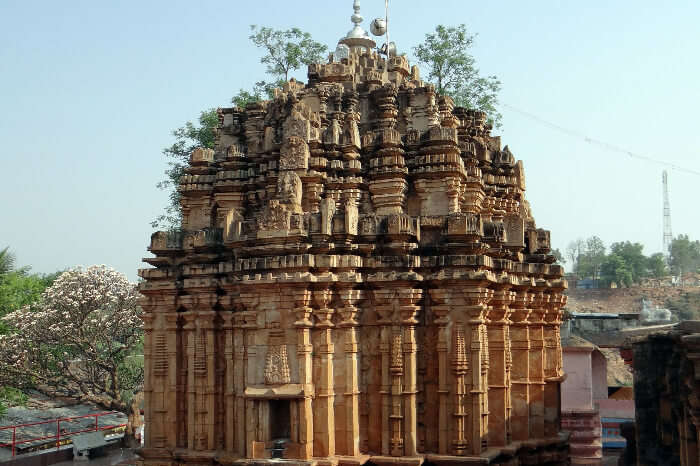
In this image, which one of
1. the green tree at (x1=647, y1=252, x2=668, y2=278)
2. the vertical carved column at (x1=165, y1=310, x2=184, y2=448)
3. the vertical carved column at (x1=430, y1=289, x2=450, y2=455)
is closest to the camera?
the vertical carved column at (x1=430, y1=289, x2=450, y2=455)

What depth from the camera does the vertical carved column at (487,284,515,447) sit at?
12164 mm

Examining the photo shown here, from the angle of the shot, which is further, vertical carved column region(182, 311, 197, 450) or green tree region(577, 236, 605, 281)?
green tree region(577, 236, 605, 281)

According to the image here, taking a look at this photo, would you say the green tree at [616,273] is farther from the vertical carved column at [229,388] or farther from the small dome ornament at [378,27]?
the vertical carved column at [229,388]

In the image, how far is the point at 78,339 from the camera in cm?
2316

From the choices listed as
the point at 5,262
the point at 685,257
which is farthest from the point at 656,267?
the point at 5,262

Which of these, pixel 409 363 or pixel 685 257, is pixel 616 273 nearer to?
pixel 685 257

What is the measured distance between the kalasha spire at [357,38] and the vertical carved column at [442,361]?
8103 millimetres

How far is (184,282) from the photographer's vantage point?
13.0m

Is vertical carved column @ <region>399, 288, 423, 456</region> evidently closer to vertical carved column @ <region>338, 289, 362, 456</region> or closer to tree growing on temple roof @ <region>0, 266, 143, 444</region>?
vertical carved column @ <region>338, 289, 362, 456</region>

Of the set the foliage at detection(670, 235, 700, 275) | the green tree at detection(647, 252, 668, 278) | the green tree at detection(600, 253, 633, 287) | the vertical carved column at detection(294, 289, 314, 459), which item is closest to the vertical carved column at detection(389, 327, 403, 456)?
the vertical carved column at detection(294, 289, 314, 459)

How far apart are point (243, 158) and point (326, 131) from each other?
1.87m

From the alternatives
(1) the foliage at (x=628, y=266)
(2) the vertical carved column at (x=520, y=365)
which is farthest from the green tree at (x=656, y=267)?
(2) the vertical carved column at (x=520, y=365)

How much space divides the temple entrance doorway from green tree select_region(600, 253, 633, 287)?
73.8 meters

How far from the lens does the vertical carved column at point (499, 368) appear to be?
39.9ft
